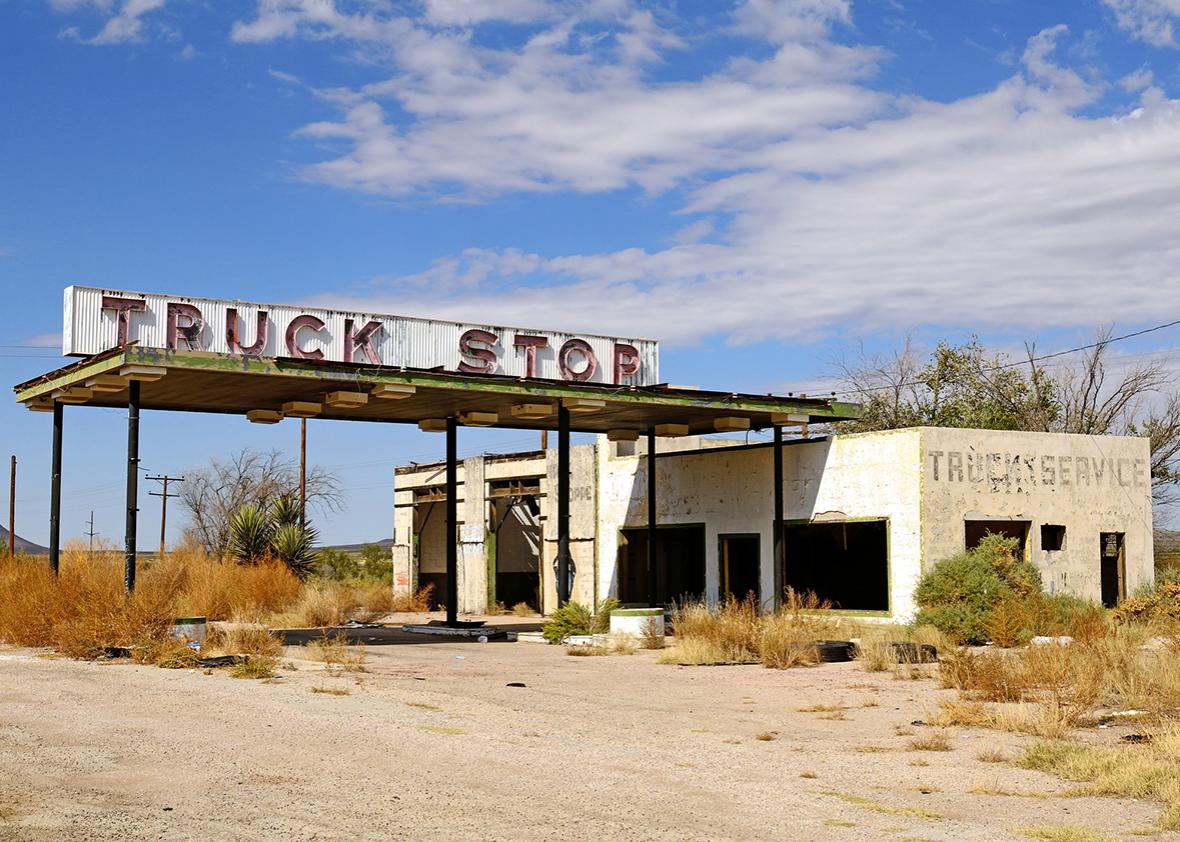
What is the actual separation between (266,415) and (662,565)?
41.2 feet

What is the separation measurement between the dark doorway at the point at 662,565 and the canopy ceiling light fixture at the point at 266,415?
1076 centimetres

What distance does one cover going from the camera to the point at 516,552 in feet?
140

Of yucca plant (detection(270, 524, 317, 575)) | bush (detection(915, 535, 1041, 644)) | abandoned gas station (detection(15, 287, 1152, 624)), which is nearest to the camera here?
abandoned gas station (detection(15, 287, 1152, 624))

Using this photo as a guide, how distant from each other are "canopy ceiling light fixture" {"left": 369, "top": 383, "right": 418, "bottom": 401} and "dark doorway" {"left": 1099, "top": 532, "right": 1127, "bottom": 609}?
15119 millimetres

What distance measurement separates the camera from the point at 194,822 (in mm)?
8391

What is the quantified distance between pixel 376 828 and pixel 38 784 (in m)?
2.81

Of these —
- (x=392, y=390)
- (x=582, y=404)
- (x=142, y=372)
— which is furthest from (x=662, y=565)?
(x=142, y=372)

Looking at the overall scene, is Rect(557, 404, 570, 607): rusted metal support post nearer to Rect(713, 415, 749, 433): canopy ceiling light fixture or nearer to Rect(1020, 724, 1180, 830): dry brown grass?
Rect(713, 415, 749, 433): canopy ceiling light fixture

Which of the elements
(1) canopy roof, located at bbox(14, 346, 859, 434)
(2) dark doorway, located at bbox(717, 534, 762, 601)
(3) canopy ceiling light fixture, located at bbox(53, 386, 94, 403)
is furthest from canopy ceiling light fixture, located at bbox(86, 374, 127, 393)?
(2) dark doorway, located at bbox(717, 534, 762, 601)

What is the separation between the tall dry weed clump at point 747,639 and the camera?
20.2 meters

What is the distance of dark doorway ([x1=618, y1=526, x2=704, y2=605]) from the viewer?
33656mm

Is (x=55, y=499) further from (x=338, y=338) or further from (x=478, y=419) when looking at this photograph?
(x=478, y=419)

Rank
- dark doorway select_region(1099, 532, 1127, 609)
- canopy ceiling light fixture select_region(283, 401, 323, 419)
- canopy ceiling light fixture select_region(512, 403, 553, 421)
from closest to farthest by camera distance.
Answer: canopy ceiling light fixture select_region(283, 401, 323, 419)
canopy ceiling light fixture select_region(512, 403, 553, 421)
dark doorway select_region(1099, 532, 1127, 609)

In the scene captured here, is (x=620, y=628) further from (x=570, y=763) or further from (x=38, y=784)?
(x=38, y=784)
